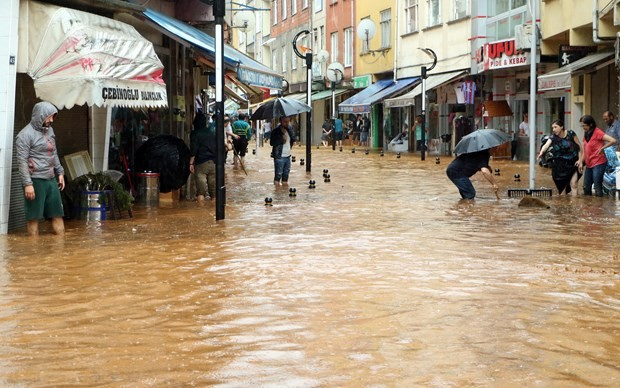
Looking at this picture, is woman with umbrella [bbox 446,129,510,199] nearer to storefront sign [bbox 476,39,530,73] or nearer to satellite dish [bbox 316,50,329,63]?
storefront sign [bbox 476,39,530,73]

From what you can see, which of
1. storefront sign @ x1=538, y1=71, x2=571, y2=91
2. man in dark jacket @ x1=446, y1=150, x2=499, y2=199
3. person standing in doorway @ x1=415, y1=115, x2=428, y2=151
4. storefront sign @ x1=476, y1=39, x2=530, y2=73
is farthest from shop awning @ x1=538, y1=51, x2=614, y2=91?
person standing in doorway @ x1=415, y1=115, x2=428, y2=151

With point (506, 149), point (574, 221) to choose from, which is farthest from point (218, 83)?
point (506, 149)

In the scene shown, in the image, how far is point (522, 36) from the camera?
3375cm

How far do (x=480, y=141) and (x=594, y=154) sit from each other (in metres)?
2.17

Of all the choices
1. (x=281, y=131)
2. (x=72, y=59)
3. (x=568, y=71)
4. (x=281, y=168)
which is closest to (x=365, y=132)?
(x=568, y=71)

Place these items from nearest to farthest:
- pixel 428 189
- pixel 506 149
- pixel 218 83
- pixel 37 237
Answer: pixel 37 237, pixel 218 83, pixel 428 189, pixel 506 149

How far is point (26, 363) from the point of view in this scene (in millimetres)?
6789

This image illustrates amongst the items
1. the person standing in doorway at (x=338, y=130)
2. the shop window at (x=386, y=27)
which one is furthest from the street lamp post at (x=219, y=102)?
the person standing in doorway at (x=338, y=130)

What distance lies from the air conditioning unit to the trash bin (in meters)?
17.4

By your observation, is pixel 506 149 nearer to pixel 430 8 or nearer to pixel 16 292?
pixel 430 8

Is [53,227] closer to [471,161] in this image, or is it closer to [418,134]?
[471,161]

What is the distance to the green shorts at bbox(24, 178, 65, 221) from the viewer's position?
44.6 feet

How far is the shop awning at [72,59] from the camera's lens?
45.3 feet

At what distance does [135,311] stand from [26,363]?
1818 millimetres
